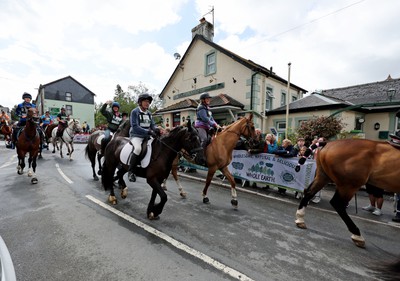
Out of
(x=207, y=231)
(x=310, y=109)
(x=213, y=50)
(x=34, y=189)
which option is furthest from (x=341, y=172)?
(x=213, y=50)

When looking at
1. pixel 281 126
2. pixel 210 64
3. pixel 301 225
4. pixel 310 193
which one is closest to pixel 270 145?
pixel 310 193

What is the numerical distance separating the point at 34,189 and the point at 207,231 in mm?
5306

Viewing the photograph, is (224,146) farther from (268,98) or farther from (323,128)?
(268,98)

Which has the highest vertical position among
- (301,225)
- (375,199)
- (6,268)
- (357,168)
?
(357,168)

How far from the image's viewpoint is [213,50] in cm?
1739

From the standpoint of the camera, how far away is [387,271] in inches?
102

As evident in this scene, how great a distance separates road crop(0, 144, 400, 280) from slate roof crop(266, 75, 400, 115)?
10.6m

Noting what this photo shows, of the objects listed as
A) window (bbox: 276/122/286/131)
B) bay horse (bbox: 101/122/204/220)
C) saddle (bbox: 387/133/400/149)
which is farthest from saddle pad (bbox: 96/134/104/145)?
window (bbox: 276/122/286/131)

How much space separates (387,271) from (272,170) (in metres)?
3.96

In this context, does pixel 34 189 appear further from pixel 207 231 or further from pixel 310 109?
pixel 310 109

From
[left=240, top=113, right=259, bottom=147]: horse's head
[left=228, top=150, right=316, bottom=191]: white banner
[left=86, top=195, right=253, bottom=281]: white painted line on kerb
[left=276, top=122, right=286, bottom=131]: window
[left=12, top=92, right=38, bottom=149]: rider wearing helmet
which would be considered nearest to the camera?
[left=86, top=195, right=253, bottom=281]: white painted line on kerb

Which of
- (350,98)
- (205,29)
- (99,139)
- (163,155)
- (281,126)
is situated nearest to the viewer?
(163,155)

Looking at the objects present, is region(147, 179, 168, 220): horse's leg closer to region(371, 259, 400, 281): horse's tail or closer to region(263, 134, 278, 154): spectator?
region(371, 259, 400, 281): horse's tail

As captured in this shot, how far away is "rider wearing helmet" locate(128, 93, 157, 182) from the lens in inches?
162
